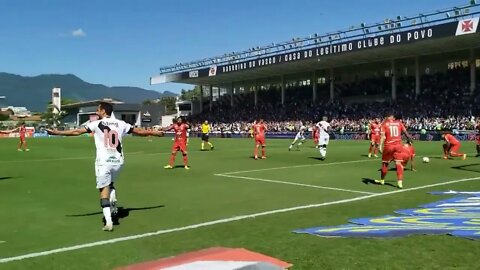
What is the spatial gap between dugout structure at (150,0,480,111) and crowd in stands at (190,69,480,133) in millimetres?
887

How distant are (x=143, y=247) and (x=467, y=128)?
137ft

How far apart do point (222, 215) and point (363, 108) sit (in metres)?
52.6

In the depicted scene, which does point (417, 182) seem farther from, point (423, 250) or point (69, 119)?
point (69, 119)

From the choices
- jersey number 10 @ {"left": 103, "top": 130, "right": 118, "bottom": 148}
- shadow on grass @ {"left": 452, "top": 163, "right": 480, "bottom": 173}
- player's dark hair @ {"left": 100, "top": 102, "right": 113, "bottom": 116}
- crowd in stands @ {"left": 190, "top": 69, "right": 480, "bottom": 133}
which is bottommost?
shadow on grass @ {"left": 452, "top": 163, "right": 480, "bottom": 173}

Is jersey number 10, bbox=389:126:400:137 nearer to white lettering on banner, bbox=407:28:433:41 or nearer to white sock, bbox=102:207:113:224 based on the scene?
white sock, bbox=102:207:113:224

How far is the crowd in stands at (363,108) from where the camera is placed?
1918 inches

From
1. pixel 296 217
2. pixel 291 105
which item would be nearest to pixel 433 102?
pixel 291 105

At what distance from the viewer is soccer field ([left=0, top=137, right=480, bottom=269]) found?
21.2 feet

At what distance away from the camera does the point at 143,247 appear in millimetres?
7188

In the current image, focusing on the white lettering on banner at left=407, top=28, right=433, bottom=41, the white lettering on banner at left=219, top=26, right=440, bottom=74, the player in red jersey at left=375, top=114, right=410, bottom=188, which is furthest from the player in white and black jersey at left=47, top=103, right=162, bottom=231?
the white lettering on banner at left=407, top=28, right=433, bottom=41

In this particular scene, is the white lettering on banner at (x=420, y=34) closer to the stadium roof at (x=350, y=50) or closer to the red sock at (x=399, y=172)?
the stadium roof at (x=350, y=50)

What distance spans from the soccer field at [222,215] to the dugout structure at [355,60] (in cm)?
3244

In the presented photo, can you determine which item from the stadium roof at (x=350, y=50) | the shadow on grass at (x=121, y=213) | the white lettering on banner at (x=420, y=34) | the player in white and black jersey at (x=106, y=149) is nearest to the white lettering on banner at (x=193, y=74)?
the stadium roof at (x=350, y=50)

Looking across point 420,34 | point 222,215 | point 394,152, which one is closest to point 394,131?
point 394,152
